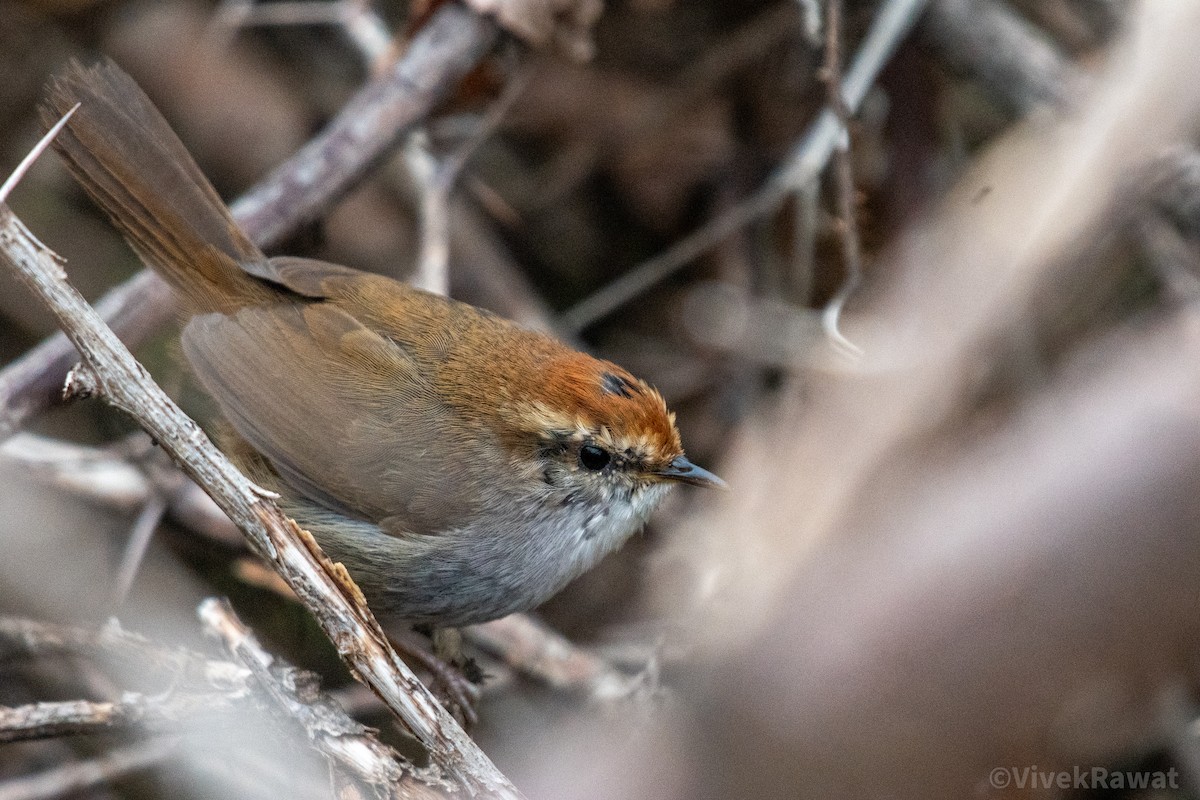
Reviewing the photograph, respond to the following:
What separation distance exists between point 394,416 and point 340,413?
0.15m

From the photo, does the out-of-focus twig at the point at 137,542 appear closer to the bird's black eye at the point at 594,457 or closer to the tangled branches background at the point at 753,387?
the tangled branches background at the point at 753,387

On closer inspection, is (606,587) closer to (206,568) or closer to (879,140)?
(206,568)

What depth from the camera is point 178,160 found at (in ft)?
10.3

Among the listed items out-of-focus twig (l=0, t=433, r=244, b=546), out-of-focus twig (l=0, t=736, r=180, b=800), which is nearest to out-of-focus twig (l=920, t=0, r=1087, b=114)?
out-of-focus twig (l=0, t=433, r=244, b=546)

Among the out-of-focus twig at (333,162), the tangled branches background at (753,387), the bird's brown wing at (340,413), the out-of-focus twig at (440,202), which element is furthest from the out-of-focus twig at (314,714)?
the out-of-focus twig at (440,202)

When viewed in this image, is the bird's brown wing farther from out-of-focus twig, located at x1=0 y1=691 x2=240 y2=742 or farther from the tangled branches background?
out-of-focus twig, located at x1=0 y1=691 x2=240 y2=742

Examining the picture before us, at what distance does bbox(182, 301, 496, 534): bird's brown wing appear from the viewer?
3.13 m

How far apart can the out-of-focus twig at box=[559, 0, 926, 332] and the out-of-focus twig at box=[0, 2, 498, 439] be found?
1.11m

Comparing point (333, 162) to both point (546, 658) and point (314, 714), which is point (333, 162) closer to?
point (546, 658)

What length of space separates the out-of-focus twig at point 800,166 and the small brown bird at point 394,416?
1360 mm

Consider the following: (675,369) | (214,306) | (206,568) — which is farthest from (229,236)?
(675,369)

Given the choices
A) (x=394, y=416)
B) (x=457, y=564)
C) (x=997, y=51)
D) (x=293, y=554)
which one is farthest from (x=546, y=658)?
(x=997, y=51)

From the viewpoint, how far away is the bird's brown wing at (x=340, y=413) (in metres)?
3.13

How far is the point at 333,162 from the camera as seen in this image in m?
3.85
